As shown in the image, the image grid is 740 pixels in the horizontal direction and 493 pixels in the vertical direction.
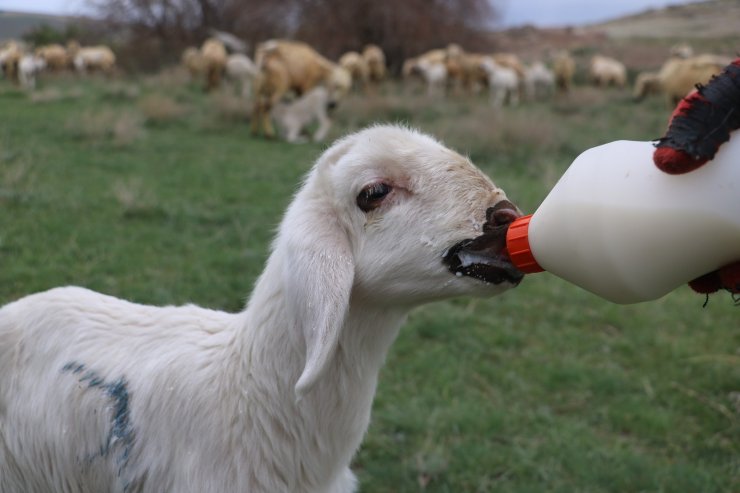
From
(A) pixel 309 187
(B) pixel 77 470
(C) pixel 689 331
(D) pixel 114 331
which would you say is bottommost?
(C) pixel 689 331

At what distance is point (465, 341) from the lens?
16.7 ft

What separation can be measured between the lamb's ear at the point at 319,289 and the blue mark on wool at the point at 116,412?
0.78m

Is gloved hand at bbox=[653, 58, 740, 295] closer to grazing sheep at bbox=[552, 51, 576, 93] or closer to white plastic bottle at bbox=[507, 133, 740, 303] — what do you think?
white plastic bottle at bbox=[507, 133, 740, 303]

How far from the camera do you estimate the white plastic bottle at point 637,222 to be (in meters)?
1.58

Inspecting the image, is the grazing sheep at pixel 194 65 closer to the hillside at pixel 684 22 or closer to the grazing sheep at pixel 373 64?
the grazing sheep at pixel 373 64

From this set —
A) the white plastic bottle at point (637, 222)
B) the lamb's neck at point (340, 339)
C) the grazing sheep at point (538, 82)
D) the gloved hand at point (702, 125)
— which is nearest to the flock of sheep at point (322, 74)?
the grazing sheep at point (538, 82)

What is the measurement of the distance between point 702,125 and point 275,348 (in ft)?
4.59

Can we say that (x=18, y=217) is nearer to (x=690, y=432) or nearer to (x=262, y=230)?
(x=262, y=230)

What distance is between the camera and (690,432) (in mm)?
4223

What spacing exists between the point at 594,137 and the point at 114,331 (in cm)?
1292

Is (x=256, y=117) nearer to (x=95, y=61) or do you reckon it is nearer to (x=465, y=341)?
(x=465, y=341)

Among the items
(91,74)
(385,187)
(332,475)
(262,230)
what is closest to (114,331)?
(332,475)

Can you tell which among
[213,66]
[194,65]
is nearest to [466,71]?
[213,66]

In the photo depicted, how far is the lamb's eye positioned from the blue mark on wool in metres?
1.07
